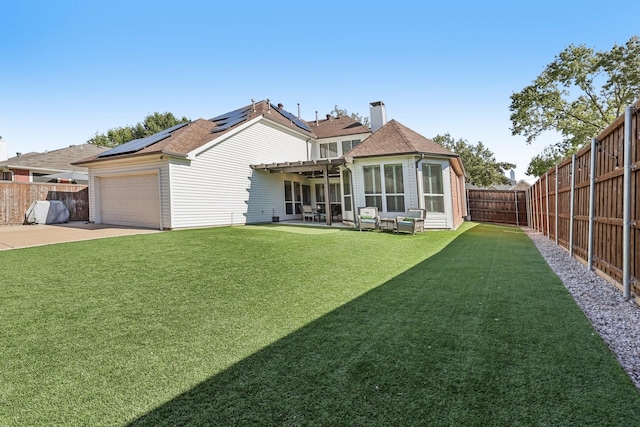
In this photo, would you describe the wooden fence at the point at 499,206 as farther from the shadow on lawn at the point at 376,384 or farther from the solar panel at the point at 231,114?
the shadow on lawn at the point at 376,384

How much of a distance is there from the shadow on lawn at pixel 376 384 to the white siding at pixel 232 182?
10567 mm

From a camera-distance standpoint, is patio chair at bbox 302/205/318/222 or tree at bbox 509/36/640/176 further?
tree at bbox 509/36/640/176

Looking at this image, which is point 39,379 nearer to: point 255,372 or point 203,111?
point 255,372

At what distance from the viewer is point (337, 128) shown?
21.5 meters

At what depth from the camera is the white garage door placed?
12318 mm

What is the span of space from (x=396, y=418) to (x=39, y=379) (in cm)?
253

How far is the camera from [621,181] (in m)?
4.21

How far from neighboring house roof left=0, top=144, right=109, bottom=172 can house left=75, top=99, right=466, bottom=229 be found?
8386 millimetres

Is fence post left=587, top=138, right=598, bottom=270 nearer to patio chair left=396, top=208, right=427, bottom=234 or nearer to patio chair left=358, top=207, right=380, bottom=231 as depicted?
patio chair left=396, top=208, right=427, bottom=234

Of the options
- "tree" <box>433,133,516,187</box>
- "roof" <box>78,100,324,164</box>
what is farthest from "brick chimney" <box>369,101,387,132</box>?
"tree" <box>433,133,516,187</box>

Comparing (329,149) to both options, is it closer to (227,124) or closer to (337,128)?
(337,128)

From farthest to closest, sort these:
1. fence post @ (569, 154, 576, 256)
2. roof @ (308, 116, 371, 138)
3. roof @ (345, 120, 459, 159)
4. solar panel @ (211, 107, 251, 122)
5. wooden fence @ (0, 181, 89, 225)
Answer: roof @ (308, 116, 371, 138) → solar panel @ (211, 107, 251, 122) → wooden fence @ (0, 181, 89, 225) → roof @ (345, 120, 459, 159) → fence post @ (569, 154, 576, 256)

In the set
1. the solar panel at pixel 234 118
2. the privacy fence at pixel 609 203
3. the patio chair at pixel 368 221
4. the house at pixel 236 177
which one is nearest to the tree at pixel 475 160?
the house at pixel 236 177

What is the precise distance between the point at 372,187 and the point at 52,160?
22.0 metres
